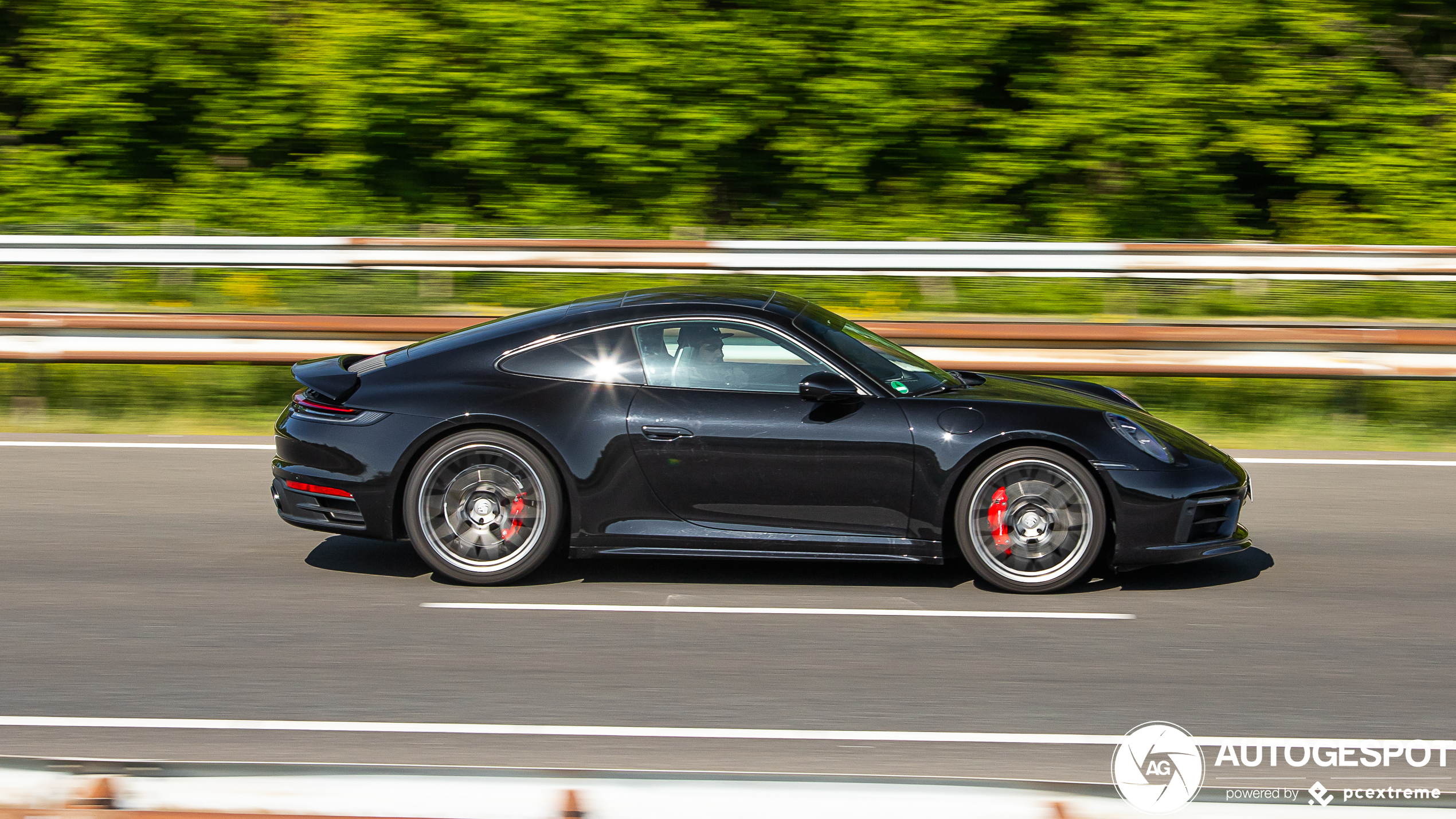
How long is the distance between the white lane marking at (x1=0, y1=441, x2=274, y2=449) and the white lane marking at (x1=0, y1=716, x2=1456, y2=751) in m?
4.48

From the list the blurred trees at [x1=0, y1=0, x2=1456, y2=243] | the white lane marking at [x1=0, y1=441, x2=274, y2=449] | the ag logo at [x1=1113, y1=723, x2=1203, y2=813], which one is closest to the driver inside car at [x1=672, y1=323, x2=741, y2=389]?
the ag logo at [x1=1113, y1=723, x2=1203, y2=813]

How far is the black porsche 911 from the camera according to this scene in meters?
5.66

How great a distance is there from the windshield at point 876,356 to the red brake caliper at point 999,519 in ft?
1.89

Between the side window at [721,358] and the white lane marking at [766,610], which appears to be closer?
the white lane marking at [766,610]

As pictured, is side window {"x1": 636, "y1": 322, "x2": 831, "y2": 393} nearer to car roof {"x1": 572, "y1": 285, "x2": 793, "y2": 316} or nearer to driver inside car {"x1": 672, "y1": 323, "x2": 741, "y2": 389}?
driver inside car {"x1": 672, "y1": 323, "x2": 741, "y2": 389}

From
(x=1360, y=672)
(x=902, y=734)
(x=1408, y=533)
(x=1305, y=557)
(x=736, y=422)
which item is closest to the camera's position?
(x=902, y=734)

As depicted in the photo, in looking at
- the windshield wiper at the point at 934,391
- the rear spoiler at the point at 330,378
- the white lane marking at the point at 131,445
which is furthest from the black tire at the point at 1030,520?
the white lane marking at the point at 131,445

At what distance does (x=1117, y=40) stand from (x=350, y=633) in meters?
12.9

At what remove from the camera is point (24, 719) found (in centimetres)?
439

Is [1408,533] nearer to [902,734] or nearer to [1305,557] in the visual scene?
[1305,557]

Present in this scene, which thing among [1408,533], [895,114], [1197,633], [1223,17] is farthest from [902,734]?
[1223,17]

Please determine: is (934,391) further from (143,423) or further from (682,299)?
(143,423)

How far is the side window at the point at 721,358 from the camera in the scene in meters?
5.82

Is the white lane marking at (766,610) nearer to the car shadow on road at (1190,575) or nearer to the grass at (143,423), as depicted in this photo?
the car shadow on road at (1190,575)
